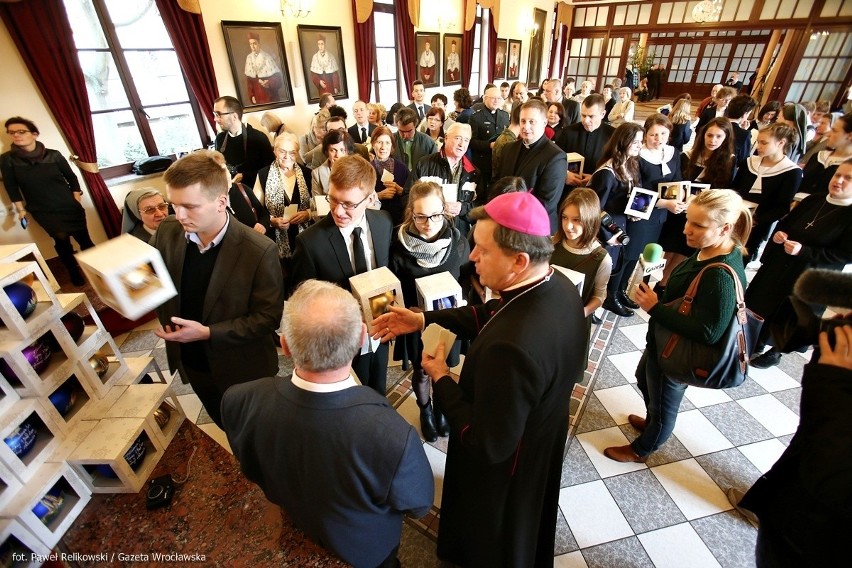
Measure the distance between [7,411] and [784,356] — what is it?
4.98 m

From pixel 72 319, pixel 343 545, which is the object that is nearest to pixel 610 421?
pixel 343 545

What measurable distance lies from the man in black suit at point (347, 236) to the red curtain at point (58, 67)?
14.5 ft

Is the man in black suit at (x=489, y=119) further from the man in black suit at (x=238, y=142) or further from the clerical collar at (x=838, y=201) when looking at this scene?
the clerical collar at (x=838, y=201)

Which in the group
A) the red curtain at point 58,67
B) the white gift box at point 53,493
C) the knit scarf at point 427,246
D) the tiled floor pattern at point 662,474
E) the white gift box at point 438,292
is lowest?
the tiled floor pattern at point 662,474

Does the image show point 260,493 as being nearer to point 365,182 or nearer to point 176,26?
point 365,182

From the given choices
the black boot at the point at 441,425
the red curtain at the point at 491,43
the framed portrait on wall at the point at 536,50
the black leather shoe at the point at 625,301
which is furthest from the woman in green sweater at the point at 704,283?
the framed portrait on wall at the point at 536,50

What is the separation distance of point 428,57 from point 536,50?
6.19 meters

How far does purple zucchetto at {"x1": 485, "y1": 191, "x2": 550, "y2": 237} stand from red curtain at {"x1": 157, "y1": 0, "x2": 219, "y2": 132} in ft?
19.6

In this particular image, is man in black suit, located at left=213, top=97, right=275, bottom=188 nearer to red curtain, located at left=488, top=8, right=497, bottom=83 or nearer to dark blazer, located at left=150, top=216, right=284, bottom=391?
dark blazer, located at left=150, top=216, right=284, bottom=391

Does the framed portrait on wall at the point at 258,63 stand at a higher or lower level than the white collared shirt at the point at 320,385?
higher

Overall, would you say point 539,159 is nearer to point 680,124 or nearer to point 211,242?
point 211,242

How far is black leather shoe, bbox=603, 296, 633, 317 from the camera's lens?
3971mm

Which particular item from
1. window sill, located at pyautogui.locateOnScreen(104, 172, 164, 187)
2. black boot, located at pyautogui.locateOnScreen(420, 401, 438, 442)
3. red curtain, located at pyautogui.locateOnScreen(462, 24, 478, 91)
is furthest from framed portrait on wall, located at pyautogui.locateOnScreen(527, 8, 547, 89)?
black boot, located at pyautogui.locateOnScreen(420, 401, 438, 442)

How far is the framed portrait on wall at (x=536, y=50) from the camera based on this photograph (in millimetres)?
13094
